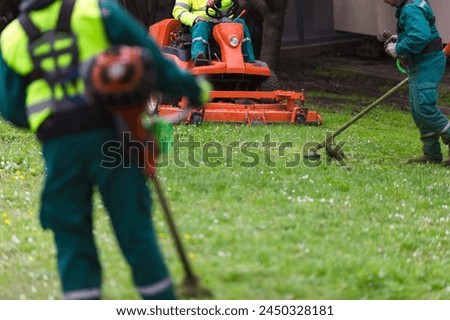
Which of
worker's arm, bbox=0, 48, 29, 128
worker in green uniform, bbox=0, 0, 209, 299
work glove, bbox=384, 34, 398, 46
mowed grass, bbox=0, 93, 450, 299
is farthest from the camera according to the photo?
work glove, bbox=384, 34, 398, 46

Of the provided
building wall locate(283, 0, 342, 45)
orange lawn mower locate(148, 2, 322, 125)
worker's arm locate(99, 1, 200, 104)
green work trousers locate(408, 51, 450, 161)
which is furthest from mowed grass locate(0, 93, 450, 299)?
building wall locate(283, 0, 342, 45)

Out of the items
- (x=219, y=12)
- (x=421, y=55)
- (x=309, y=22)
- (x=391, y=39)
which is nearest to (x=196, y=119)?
(x=219, y=12)

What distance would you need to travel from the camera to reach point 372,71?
20.8 metres

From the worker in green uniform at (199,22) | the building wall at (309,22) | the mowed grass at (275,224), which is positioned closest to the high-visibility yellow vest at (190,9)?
the worker in green uniform at (199,22)

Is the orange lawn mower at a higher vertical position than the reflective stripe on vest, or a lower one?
lower

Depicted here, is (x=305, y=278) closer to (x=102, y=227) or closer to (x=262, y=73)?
(x=102, y=227)

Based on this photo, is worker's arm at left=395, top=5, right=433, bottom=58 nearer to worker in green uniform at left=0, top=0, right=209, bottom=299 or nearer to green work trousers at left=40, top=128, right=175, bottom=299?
worker in green uniform at left=0, top=0, right=209, bottom=299

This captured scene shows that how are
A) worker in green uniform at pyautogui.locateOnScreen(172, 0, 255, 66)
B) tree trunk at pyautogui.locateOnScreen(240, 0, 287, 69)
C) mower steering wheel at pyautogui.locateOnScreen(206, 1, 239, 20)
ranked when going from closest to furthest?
worker in green uniform at pyautogui.locateOnScreen(172, 0, 255, 66)
mower steering wheel at pyautogui.locateOnScreen(206, 1, 239, 20)
tree trunk at pyautogui.locateOnScreen(240, 0, 287, 69)

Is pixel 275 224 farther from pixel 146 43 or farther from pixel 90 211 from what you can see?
pixel 146 43

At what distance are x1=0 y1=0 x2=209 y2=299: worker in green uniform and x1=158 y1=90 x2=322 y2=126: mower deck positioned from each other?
7.24 metres

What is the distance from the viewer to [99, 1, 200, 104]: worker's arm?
4.73 meters

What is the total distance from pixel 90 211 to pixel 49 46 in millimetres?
758

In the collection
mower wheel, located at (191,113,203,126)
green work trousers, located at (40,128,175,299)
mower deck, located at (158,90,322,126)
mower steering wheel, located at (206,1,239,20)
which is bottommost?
mower deck, located at (158,90,322,126)

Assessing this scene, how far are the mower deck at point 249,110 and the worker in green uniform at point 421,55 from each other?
7.77 ft
